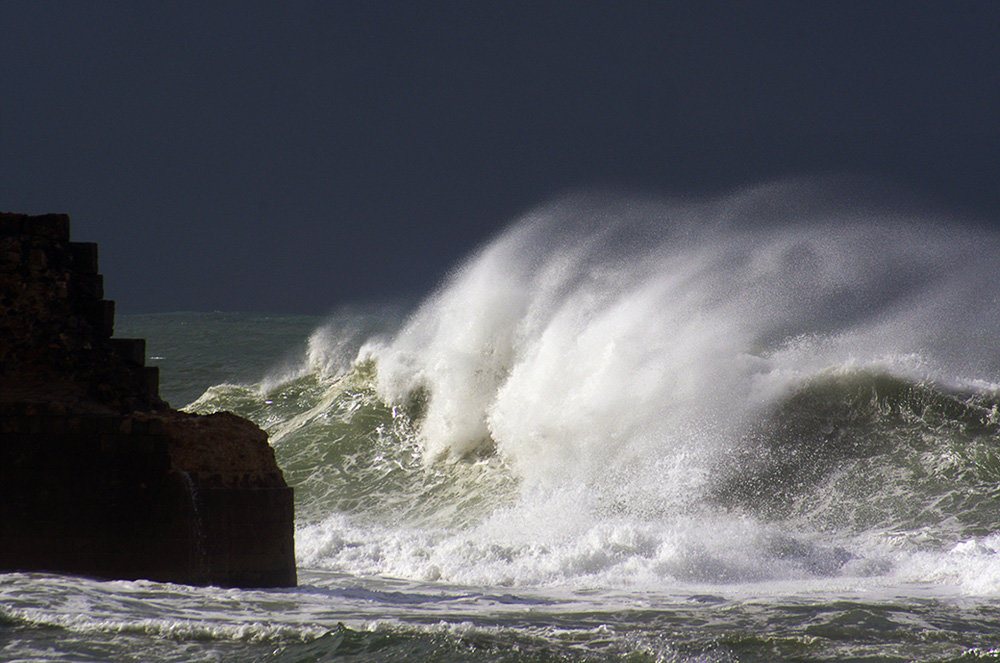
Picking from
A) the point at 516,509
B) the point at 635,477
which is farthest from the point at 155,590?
the point at 635,477

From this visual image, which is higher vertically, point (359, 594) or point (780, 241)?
point (780, 241)

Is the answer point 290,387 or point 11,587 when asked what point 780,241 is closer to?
point 290,387

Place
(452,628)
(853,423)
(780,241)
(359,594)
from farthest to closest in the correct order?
(780,241) → (853,423) → (359,594) → (452,628)

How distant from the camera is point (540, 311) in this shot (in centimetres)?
1534

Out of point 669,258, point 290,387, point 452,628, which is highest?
point 669,258

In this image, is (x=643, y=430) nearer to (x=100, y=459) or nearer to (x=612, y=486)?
(x=612, y=486)

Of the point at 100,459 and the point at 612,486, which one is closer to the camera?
the point at 100,459

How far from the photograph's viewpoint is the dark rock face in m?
6.30

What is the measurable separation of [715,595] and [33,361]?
5.08 m

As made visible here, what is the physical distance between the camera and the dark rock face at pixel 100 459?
6301 mm

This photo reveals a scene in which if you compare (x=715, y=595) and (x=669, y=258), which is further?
(x=669, y=258)

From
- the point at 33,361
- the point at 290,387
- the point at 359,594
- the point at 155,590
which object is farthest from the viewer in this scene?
the point at 290,387

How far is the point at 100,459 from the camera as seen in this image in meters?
6.40

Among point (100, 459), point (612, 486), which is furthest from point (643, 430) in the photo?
point (100, 459)
